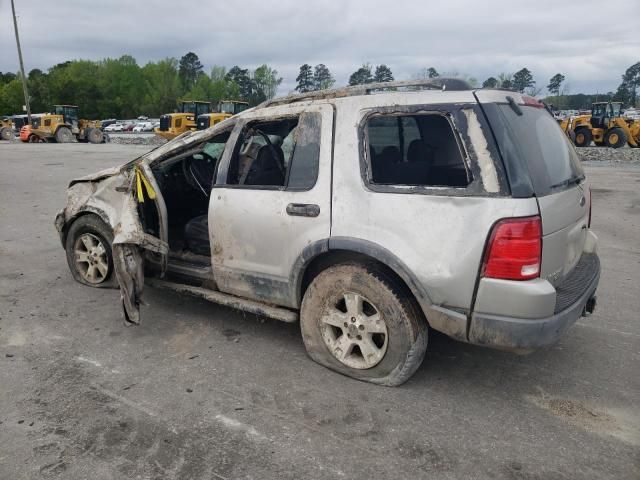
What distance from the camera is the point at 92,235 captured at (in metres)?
4.73

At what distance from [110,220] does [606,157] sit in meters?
21.6

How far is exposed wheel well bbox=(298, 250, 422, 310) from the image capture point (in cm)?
312

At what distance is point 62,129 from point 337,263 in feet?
108

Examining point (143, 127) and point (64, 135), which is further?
point (143, 127)

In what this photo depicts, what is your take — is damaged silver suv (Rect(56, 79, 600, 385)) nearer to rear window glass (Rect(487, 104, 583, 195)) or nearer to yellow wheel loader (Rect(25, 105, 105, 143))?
rear window glass (Rect(487, 104, 583, 195))

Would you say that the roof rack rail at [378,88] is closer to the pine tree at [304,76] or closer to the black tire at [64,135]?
the black tire at [64,135]

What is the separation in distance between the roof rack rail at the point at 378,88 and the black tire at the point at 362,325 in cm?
116

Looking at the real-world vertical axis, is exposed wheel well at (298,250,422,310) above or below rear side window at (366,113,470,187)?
below

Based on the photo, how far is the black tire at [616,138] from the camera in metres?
24.2

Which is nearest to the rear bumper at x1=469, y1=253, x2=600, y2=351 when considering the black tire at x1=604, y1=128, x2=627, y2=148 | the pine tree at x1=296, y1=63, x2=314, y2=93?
the black tire at x1=604, y1=128, x2=627, y2=148

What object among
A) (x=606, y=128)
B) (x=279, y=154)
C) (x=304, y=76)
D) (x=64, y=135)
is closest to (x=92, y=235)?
(x=279, y=154)

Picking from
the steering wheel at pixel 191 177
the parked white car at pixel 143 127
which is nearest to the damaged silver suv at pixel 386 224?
the steering wheel at pixel 191 177

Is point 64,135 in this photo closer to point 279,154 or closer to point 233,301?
point 279,154

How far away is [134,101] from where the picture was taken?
91750 mm
